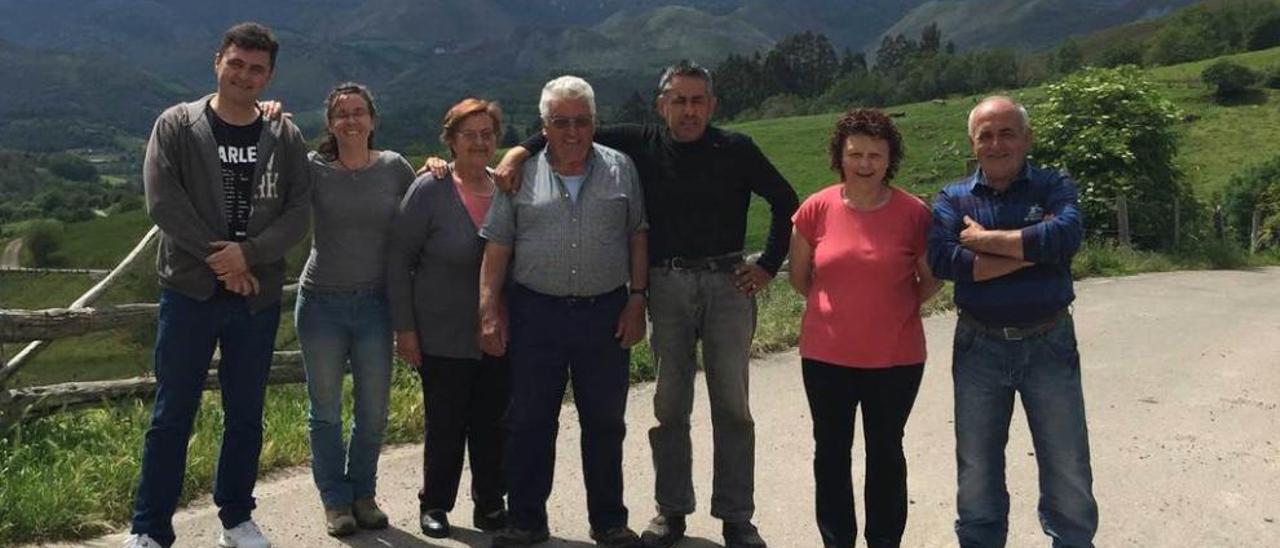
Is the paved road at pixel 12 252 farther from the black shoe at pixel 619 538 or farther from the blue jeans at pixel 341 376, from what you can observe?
the black shoe at pixel 619 538

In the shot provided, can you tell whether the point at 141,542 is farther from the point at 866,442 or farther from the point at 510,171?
the point at 866,442

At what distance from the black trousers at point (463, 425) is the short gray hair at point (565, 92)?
1176 millimetres

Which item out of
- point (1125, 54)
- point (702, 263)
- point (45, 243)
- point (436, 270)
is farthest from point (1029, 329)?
point (1125, 54)

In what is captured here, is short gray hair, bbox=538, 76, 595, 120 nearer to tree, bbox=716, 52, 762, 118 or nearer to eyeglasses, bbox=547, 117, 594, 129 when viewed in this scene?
eyeglasses, bbox=547, 117, 594, 129

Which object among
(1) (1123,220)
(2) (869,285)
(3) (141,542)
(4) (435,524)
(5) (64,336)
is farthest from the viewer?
(1) (1123,220)

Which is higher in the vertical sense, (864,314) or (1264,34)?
(1264,34)

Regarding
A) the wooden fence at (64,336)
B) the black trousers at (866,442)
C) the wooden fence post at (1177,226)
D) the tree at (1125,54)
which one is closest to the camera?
the black trousers at (866,442)

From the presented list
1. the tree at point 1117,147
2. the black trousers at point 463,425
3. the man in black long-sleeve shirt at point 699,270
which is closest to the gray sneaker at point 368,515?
the black trousers at point 463,425

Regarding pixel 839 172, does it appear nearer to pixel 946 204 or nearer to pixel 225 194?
pixel 946 204

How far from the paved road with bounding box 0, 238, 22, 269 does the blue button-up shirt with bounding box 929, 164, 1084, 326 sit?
222ft

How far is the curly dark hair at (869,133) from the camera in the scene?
13.5 feet

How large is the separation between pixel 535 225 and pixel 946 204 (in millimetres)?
1596

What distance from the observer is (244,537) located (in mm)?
4523

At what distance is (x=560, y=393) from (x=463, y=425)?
0.57 meters
